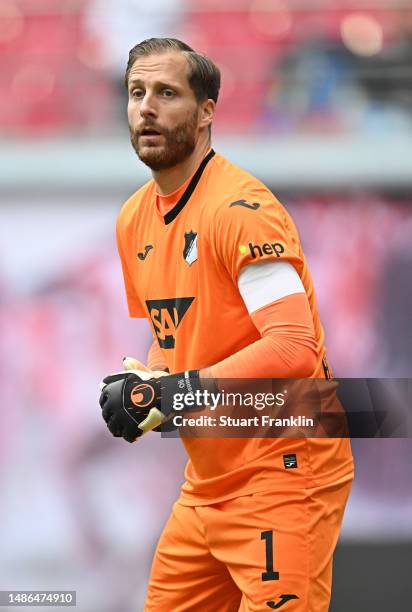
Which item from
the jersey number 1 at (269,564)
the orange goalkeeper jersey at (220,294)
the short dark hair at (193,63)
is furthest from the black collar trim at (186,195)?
the jersey number 1 at (269,564)

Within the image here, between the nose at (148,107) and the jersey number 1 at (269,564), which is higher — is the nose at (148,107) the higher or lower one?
the higher one

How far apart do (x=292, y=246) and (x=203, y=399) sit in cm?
44

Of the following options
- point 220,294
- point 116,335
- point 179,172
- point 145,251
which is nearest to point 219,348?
point 220,294

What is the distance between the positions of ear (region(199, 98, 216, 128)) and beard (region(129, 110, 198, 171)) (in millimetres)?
37

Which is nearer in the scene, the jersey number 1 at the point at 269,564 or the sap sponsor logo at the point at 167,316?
the jersey number 1 at the point at 269,564

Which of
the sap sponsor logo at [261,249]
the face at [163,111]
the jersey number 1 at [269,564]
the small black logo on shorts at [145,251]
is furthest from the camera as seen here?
the small black logo on shorts at [145,251]

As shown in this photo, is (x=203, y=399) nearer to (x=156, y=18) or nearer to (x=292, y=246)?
(x=292, y=246)

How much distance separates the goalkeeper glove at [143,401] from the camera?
253 cm

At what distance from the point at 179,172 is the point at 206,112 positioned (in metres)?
0.19

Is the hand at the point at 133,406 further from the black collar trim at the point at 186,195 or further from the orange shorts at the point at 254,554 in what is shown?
the black collar trim at the point at 186,195

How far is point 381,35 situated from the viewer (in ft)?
17.3

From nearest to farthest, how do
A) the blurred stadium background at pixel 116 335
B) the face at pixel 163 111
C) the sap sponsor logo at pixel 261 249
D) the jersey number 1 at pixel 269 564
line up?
the sap sponsor logo at pixel 261 249
the jersey number 1 at pixel 269 564
the face at pixel 163 111
the blurred stadium background at pixel 116 335

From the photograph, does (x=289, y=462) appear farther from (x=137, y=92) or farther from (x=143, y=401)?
(x=137, y=92)

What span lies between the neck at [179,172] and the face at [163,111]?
0.03 m
